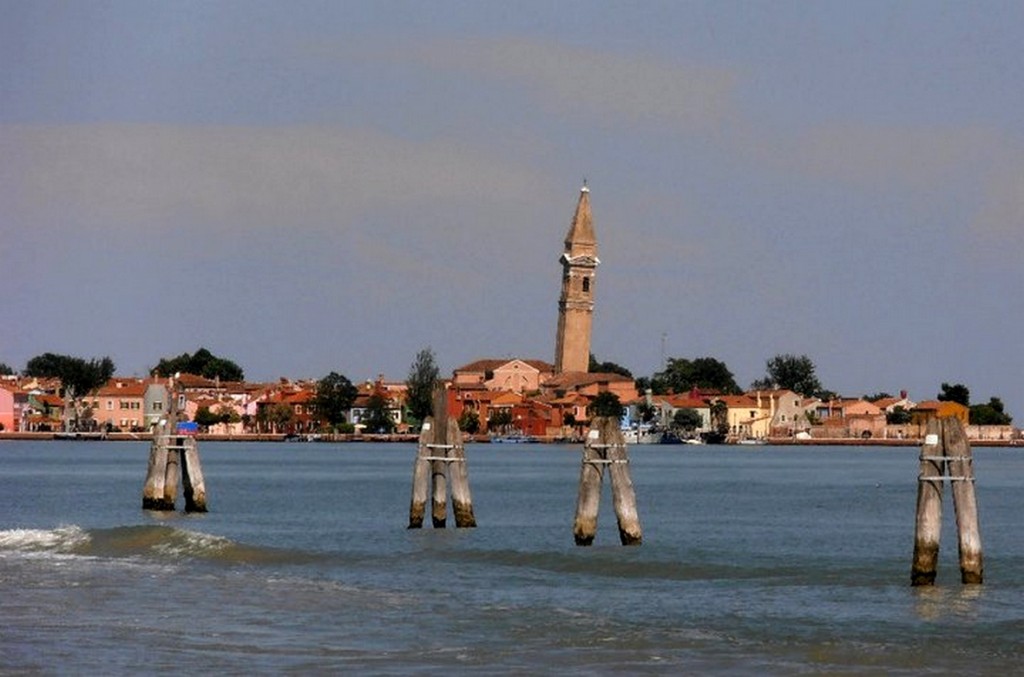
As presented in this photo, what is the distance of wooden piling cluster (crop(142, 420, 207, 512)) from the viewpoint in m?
38.6

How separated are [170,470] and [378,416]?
146170 millimetres

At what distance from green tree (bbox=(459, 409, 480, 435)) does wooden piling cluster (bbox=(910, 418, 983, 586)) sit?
159905 mm

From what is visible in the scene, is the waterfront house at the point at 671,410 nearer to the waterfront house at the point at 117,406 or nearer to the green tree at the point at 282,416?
the green tree at the point at 282,416

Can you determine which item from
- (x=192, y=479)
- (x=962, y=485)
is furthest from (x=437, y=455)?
(x=962, y=485)

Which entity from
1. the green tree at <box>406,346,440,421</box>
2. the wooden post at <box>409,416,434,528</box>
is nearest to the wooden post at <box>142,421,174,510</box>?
the wooden post at <box>409,416,434,528</box>

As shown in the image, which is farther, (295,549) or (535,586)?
(295,549)

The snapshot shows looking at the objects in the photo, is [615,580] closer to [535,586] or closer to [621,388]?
[535,586]

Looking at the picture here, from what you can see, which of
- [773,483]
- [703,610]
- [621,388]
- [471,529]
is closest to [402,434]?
[621,388]

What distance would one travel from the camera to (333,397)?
604 feet

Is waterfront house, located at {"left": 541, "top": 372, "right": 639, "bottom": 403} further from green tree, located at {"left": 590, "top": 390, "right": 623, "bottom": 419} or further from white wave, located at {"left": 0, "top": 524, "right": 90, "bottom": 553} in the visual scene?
white wave, located at {"left": 0, "top": 524, "right": 90, "bottom": 553}

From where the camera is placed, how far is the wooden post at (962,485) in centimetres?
2305

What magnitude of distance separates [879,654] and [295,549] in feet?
51.2

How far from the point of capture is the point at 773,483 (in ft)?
254

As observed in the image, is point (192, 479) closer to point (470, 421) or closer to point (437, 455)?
point (437, 455)
